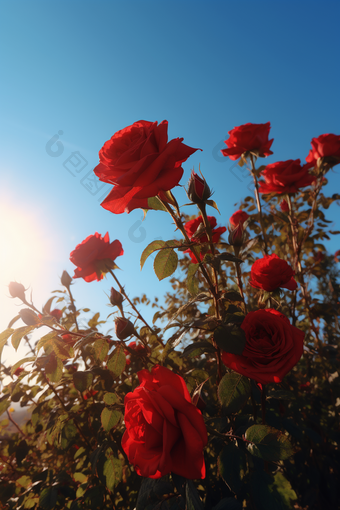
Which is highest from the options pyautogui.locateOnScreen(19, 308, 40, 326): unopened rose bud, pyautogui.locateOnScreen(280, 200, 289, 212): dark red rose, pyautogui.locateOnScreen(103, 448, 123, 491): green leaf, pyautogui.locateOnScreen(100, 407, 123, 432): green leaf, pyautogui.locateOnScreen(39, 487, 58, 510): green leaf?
pyautogui.locateOnScreen(280, 200, 289, 212): dark red rose

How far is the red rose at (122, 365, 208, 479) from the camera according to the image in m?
0.54

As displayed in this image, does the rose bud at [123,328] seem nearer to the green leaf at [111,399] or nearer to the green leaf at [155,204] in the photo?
the green leaf at [111,399]

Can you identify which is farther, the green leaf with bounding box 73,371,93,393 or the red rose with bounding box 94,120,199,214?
the green leaf with bounding box 73,371,93,393

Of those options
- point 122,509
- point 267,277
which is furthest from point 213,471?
point 267,277

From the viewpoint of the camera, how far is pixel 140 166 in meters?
0.61

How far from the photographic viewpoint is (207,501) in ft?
3.04

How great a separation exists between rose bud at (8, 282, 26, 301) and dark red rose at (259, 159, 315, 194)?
4.59ft

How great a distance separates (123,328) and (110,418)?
1.19 ft

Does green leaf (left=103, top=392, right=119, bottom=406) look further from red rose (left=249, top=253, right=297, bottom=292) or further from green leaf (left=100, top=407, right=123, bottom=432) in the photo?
red rose (left=249, top=253, right=297, bottom=292)

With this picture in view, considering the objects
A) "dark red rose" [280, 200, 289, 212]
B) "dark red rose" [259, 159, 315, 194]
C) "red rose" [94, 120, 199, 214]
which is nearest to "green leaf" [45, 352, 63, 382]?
"red rose" [94, 120, 199, 214]

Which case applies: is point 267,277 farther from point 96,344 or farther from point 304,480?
point 304,480

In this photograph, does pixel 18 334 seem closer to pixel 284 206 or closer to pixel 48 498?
pixel 48 498

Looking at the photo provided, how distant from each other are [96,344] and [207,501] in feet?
2.09

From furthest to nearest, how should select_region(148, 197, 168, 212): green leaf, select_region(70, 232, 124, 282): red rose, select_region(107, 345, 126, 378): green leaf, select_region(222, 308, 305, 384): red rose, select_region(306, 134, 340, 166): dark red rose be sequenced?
select_region(306, 134, 340, 166): dark red rose, select_region(70, 232, 124, 282): red rose, select_region(107, 345, 126, 378): green leaf, select_region(148, 197, 168, 212): green leaf, select_region(222, 308, 305, 384): red rose
